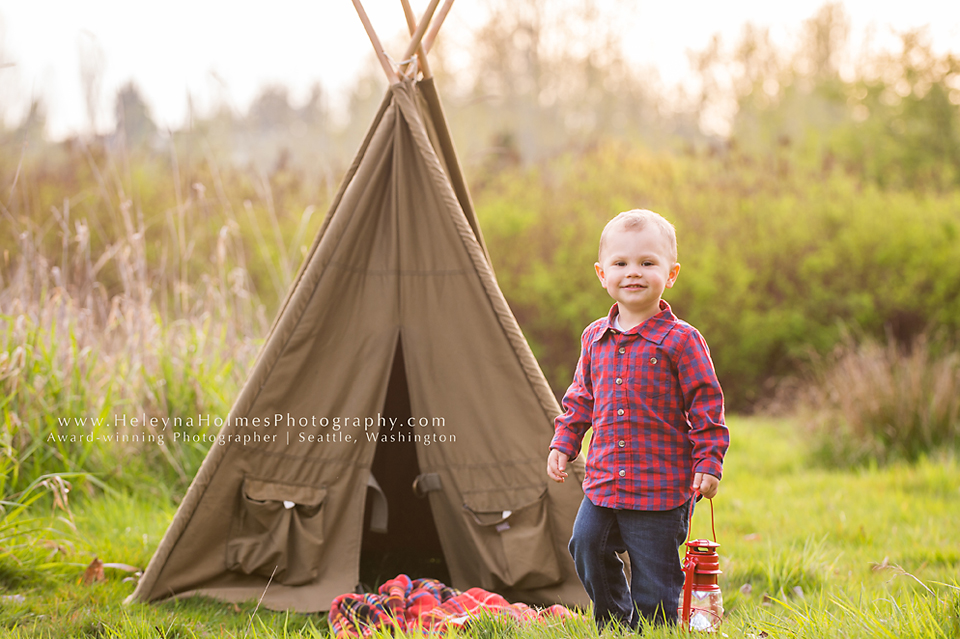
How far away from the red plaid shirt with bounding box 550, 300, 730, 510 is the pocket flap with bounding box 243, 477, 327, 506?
1.11 meters

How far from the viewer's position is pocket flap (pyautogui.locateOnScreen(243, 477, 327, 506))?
2.72 m

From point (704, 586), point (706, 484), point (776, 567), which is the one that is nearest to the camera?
point (706, 484)

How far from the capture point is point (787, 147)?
11047mm

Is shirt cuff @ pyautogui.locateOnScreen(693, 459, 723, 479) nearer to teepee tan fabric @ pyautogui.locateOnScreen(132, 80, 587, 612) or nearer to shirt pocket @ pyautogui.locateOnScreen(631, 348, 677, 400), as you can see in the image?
shirt pocket @ pyautogui.locateOnScreen(631, 348, 677, 400)

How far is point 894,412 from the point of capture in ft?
17.0

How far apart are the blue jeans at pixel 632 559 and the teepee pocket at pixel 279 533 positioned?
3.48 ft

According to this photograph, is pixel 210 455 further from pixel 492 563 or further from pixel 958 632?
pixel 958 632

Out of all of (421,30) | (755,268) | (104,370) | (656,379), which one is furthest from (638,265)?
(755,268)

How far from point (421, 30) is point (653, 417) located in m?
1.68

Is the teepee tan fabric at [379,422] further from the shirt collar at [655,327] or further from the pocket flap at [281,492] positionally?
the shirt collar at [655,327]

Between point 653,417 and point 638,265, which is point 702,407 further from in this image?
point 638,265

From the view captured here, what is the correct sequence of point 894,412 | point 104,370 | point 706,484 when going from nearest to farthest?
point 706,484
point 104,370
point 894,412

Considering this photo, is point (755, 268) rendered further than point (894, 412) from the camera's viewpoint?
Yes

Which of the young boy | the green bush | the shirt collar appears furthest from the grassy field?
the green bush
